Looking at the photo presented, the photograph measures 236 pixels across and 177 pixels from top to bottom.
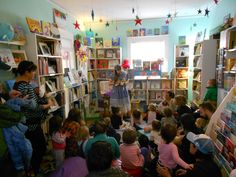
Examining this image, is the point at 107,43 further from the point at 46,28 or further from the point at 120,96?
the point at 46,28

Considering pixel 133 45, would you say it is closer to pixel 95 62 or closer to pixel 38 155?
pixel 95 62

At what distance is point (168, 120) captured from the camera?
119 inches

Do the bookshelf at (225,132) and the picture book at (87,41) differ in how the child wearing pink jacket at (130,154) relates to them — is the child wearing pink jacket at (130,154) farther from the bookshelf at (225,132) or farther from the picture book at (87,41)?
the picture book at (87,41)

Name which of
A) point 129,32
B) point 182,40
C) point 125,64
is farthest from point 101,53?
point 182,40

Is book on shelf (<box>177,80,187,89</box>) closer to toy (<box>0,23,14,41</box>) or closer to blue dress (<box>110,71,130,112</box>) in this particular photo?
blue dress (<box>110,71,130,112</box>)

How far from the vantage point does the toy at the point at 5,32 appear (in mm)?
2371

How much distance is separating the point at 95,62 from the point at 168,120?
3.39 m

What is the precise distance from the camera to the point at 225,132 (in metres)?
2.33

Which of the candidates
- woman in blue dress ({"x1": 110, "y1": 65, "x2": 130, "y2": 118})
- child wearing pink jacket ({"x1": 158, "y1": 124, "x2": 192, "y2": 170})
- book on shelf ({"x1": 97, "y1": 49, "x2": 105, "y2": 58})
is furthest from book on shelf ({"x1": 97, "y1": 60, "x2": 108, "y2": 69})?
child wearing pink jacket ({"x1": 158, "y1": 124, "x2": 192, "y2": 170})

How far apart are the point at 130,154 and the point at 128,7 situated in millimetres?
3452

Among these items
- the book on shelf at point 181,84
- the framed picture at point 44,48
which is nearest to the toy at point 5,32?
the framed picture at point 44,48

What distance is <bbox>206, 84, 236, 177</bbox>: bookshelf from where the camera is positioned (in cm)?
215

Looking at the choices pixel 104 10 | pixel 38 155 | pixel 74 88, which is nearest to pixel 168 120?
pixel 38 155

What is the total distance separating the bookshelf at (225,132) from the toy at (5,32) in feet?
9.65
